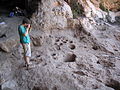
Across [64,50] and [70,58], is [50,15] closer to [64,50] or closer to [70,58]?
[64,50]

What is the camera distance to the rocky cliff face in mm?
4387

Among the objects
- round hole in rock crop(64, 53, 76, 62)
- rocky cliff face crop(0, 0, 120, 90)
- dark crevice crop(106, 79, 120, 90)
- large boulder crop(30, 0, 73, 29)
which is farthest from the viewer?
large boulder crop(30, 0, 73, 29)

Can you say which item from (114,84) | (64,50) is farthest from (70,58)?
(114,84)

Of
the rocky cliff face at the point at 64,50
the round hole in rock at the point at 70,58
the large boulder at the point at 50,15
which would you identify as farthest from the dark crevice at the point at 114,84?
the large boulder at the point at 50,15

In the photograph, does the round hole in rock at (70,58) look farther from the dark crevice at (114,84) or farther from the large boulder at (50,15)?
the large boulder at (50,15)

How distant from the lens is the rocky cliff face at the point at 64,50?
4.39 m

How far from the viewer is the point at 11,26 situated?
22.5 ft

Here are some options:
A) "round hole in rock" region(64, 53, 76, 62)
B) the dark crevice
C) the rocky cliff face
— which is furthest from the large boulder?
the dark crevice

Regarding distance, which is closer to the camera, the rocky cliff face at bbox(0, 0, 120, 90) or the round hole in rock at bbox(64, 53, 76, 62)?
the rocky cliff face at bbox(0, 0, 120, 90)

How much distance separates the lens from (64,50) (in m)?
5.61

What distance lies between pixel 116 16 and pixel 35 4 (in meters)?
3.86

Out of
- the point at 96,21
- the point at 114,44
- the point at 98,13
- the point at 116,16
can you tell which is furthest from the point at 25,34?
the point at 116,16

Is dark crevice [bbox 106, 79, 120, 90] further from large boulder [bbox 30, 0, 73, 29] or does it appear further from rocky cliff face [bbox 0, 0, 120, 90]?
large boulder [bbox 30, 0, 73, 29]

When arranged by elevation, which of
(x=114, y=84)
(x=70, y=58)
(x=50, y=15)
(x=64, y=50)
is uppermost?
(x=50, y=15)
